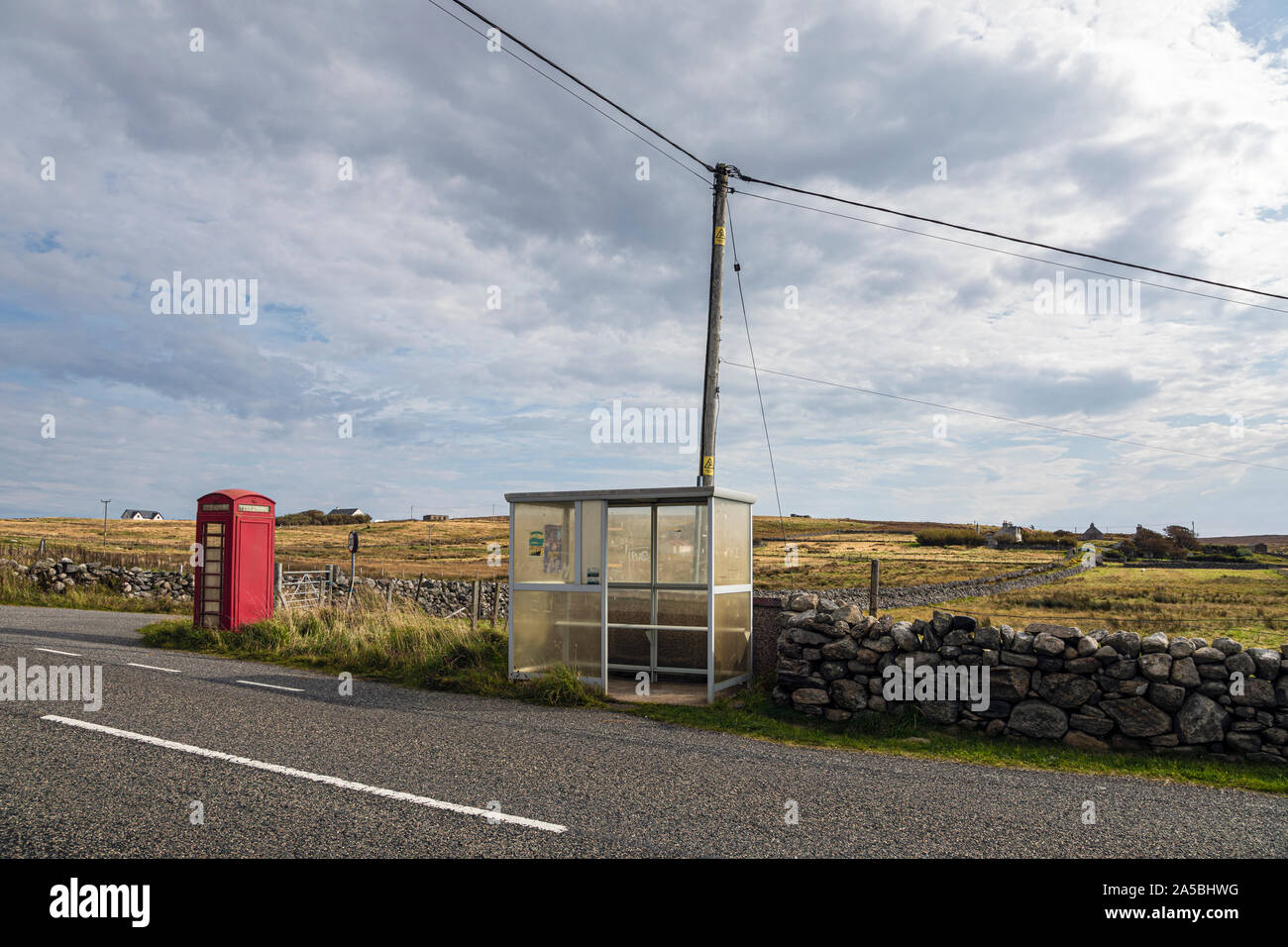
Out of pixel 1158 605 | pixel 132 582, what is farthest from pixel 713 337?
pixel 1158 605

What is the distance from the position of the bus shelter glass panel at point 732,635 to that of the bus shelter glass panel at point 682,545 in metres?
0.56

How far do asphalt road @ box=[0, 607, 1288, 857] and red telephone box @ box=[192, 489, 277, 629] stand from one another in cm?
678

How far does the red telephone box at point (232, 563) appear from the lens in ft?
51.7

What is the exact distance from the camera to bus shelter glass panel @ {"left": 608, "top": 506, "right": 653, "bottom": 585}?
39.0 feet

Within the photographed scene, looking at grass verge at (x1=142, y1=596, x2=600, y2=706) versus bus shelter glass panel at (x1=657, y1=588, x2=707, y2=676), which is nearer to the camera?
grass verge at (x1=142, y1=596, x2=600, y2=706)

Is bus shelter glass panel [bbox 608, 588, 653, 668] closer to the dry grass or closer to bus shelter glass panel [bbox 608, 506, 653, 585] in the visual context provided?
bus shelter glass panel [bbox 608, 506, 653, 585]

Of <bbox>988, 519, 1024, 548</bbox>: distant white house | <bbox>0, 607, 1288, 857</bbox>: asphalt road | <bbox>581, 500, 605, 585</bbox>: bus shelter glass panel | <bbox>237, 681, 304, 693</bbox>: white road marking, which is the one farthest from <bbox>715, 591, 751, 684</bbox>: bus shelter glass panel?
<bbox>988, 519, 1024, 548</bbox>: distant white house

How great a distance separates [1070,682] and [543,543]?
21.7 ft

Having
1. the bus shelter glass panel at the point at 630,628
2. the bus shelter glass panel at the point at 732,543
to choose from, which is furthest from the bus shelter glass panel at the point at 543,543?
the bus shelter glass panel at the point at 732,543

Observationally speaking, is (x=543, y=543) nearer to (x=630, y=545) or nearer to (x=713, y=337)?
(x=630, y=545)

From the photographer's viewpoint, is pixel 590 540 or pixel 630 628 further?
pixel 630 628

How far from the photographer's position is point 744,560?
38.2ft

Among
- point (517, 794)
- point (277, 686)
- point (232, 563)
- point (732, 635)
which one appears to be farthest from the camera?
point (232, 563)

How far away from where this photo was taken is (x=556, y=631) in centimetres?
1133
